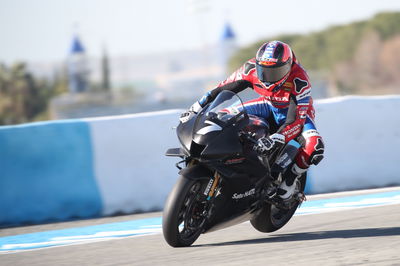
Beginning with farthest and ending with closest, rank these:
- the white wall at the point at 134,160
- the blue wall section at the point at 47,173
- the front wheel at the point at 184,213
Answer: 1. the white wall at the point at 134,160
2. the blue wall section at the point at 47,173
3. the front wheel at the point at 184,213

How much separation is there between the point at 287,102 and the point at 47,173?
10.6ft

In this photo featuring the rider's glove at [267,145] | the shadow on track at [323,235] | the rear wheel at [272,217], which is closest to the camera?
the rider's glove at [267,145]

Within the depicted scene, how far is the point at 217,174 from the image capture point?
267 inches

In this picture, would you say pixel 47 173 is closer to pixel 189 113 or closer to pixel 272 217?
pixel 189 113

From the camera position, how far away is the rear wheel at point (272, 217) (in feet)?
25.0

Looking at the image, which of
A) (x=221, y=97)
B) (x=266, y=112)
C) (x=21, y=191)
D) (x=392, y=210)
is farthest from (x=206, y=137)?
(x=21, y=191)

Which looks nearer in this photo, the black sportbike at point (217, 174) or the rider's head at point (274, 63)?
the black sportbike at point (217, 174)

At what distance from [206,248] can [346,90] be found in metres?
109

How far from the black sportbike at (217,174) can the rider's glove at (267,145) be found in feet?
0.24

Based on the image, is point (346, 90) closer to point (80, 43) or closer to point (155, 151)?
point (80, 43)

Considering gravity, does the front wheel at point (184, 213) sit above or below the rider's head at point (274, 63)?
below

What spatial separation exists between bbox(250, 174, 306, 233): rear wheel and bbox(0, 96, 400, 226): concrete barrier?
2.44 m

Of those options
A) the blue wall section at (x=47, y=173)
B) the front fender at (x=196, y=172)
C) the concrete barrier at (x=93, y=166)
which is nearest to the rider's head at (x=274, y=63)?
the front fender at (x=196, y=172)

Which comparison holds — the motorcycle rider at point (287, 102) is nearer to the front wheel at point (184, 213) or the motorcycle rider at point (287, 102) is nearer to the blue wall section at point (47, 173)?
the front wheel at point (184, 213)
